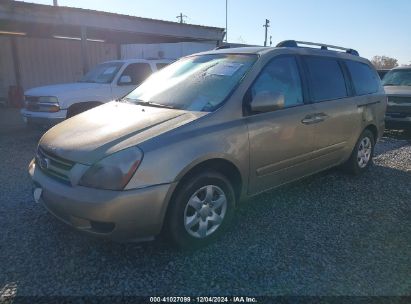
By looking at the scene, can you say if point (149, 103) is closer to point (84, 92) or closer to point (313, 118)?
point (313, 118)

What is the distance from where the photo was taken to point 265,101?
3.38 metres

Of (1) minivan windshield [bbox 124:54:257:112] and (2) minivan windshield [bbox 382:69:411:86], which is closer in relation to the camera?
(1) minivan windshield [bbox 124:54:257:112]

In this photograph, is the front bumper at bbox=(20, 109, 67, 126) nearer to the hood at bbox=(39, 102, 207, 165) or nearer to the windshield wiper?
the windshield wiper

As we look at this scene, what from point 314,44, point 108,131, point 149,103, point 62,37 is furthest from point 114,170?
point 62,37

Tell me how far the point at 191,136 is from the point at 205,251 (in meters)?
1.05

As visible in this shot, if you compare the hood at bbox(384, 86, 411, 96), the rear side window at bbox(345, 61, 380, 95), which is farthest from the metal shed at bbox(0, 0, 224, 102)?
the rear side window at bbox(345, 61, 380, 95)

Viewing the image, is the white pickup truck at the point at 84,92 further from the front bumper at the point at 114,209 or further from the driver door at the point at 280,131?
the front bumper at the point at 114,209

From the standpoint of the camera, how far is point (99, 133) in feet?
9.98

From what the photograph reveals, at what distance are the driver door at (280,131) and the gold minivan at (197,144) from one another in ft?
0.04

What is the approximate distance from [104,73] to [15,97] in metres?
8.82

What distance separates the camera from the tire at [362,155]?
5.17 metres

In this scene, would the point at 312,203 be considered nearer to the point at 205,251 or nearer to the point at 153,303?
the point at 205,251

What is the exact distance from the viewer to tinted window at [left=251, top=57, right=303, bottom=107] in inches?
140

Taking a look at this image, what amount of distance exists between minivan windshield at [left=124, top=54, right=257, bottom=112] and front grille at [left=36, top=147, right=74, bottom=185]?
1116 mm
